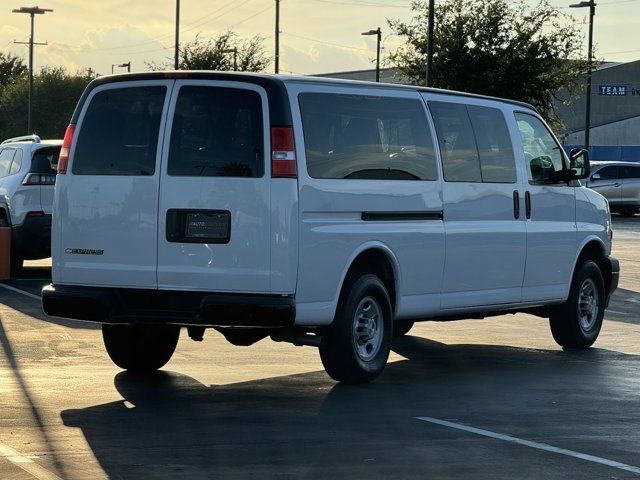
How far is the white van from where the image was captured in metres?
10.4

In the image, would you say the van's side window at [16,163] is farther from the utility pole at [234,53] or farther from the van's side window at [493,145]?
the utility pole at [234,53]

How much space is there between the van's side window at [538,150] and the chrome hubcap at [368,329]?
266 cm

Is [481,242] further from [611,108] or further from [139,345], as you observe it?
[611,108]

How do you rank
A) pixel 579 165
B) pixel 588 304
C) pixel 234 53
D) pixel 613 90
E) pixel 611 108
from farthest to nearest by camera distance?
pixel 611 108 < pixel 613 90 < pixel 234 53 < pixel 588 304 < pixel 579 165

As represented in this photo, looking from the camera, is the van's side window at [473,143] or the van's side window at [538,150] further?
the van's side window at [538,150]

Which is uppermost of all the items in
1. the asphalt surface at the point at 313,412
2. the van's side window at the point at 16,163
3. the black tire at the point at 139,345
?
the van's side window at the point at 16,163

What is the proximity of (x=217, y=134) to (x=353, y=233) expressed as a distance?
4.09 feet

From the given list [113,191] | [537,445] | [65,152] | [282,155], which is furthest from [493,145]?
[537,445]

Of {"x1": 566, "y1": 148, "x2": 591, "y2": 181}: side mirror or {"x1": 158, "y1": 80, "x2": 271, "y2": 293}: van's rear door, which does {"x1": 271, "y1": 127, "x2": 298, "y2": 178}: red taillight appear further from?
{"x1": 566, "y1": 148, "x2": 591, "y2": 181}: side mirror

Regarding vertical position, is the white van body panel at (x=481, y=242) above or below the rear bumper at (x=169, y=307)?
above

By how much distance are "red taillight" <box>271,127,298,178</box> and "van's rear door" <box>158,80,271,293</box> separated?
0.18ft

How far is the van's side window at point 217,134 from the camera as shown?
34.3ft

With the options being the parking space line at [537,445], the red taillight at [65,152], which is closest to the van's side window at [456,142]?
the red taillight at [65,152]

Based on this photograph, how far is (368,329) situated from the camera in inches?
448
